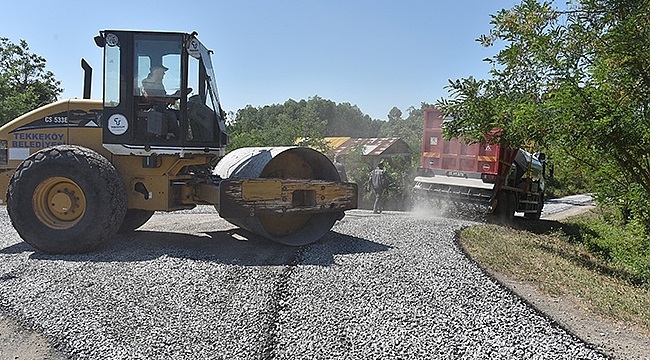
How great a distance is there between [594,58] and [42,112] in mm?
8198

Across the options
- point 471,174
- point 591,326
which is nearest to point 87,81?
point 591,326

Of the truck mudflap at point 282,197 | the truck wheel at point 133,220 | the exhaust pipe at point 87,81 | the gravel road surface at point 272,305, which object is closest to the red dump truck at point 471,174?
the truck mudflap at point 282,197

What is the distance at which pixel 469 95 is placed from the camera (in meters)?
10.4

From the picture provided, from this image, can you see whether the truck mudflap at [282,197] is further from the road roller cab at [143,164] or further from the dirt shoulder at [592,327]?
the dirt shoulder at [592,327]

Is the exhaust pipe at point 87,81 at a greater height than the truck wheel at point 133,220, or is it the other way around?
the exhaust pipe at point 87,81

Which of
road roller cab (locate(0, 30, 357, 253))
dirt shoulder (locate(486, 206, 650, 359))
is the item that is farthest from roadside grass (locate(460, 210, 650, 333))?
road roller cab (locate(0, 30, 357, 253))

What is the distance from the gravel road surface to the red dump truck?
5.91m

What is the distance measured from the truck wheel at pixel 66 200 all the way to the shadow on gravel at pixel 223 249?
0.22 metres

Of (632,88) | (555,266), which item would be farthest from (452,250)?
(632,88)

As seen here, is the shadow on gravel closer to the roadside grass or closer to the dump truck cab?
the dump truck cab

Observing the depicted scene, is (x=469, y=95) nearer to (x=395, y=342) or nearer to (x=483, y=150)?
(x=483, y=150)

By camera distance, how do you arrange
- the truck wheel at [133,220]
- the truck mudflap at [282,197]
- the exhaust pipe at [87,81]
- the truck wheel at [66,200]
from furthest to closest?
the truck wheel at [133,220] → the exhaust pipe at [87,81] → the truck mudflap at [282,197] → the truck wheel at [66,200]

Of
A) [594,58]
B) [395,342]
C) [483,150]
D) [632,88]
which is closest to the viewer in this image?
[395,342]

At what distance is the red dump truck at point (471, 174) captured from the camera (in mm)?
12484
